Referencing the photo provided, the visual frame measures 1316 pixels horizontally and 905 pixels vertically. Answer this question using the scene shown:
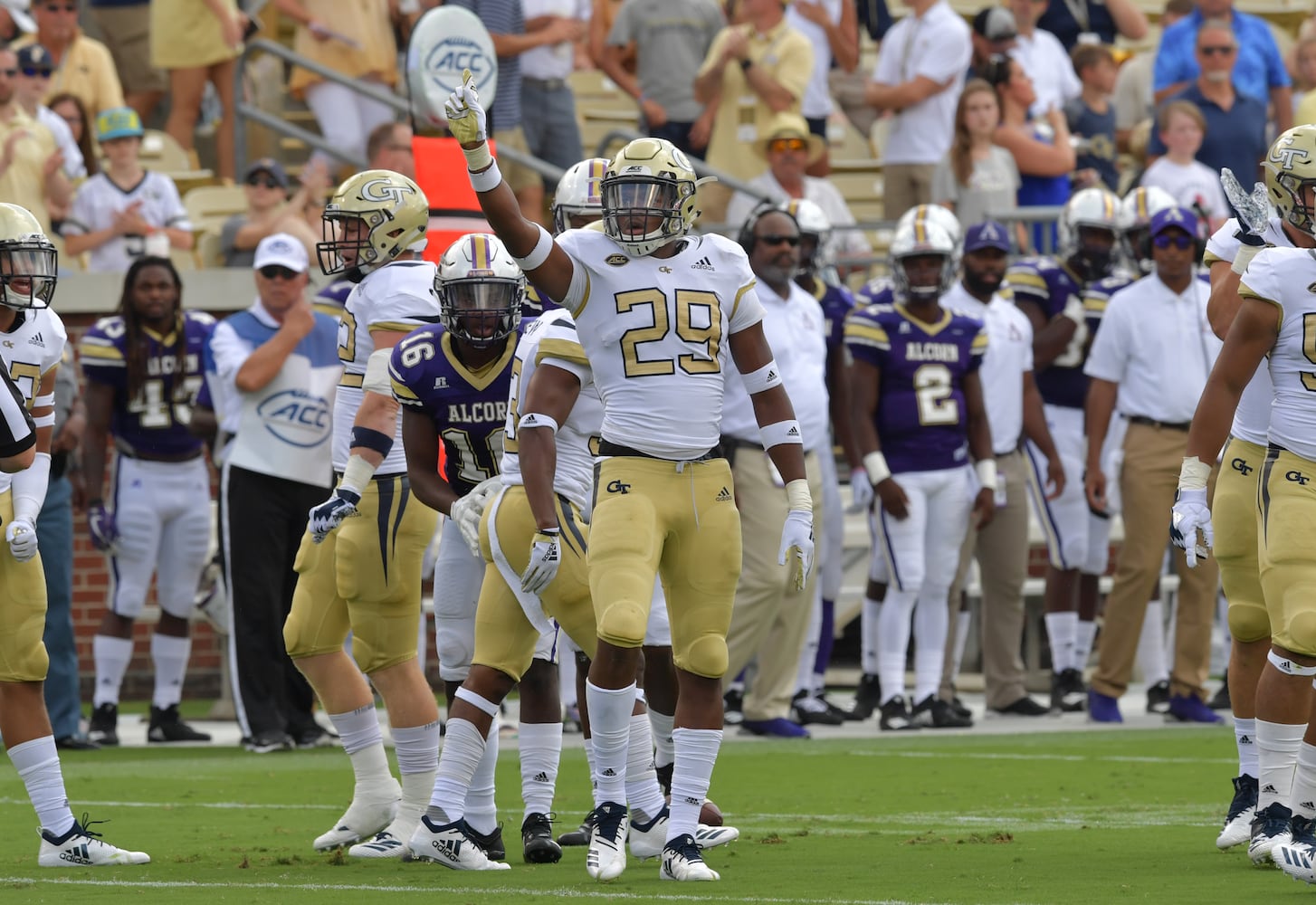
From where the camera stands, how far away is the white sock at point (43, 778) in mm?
6863

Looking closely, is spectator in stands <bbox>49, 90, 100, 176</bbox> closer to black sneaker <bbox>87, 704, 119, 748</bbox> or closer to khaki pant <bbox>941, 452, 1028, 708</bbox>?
black sneaker <bbox>87, 704, 119, 748</bbox>

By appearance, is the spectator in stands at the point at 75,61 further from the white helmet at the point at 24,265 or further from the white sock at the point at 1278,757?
the white sock at the point at 1278,757

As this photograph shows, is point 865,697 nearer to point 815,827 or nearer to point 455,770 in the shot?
point 815,827

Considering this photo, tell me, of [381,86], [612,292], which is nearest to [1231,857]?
[612,292]

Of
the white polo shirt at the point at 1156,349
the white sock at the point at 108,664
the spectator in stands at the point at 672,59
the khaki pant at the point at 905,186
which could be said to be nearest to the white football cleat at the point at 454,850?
the white sock at the point at 108,664

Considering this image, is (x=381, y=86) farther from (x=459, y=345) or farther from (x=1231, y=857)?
(x=1231, y=857)

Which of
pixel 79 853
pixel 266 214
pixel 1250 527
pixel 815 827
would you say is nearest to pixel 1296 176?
pixel 1250 527

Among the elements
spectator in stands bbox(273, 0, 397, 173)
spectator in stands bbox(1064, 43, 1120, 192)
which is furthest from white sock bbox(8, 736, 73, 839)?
spectator in stands bbox(1064, 43, 1120, 192)

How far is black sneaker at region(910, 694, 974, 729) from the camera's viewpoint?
444 inches

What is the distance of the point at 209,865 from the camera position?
689 cm

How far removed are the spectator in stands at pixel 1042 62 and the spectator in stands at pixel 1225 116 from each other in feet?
3.11

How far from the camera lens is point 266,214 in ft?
43.8

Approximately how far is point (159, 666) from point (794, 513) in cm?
558

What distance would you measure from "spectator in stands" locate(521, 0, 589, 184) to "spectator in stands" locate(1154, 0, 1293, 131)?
13.7 ft
